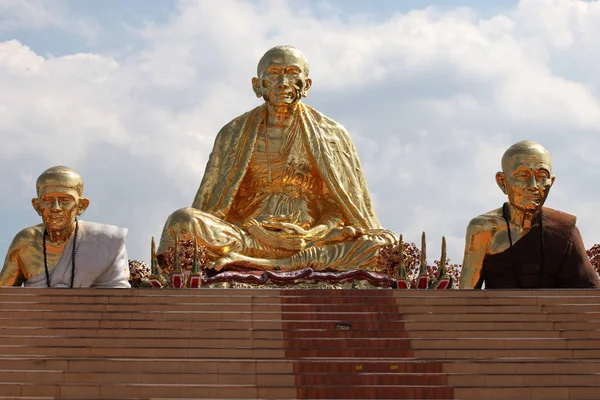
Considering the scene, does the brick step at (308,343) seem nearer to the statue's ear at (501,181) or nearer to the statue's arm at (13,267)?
the statue's arm at (13,267)

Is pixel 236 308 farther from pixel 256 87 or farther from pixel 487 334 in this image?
pixel 256 87

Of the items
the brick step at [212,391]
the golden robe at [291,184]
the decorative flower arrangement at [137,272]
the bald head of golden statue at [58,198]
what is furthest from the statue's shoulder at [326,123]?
the brick step at [212,391]

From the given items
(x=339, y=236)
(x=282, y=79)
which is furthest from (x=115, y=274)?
(x=282, y=79)

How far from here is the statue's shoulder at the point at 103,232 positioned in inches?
530

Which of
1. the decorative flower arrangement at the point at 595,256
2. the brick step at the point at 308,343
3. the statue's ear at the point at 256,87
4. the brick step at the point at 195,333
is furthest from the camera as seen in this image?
the statue's ear at the point at 256,87

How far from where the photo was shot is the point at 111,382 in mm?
10508

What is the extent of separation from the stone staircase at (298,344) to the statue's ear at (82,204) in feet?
4.79

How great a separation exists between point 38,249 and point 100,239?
56 cm

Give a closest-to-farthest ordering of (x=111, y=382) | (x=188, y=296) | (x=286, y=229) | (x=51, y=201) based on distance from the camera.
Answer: (x=111, y=382)
(x=188, y=296)
(x=51, y=201)
(x=286, y=229)

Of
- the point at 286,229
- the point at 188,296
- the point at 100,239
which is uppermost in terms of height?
the point at 286,229

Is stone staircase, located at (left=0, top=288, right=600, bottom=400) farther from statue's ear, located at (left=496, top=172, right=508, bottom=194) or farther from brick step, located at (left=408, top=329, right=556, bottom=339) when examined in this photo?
statue's ear, located at (left=496, top=172, right=508, bottom=194)

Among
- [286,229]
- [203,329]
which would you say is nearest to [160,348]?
[203,329]

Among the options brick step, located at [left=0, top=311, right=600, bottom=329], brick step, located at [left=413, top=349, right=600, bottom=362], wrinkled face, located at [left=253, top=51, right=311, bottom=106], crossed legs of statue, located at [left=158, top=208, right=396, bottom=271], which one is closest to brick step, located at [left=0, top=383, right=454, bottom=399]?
brick step, located at [left=413, top=349, right=600, bottom=362]

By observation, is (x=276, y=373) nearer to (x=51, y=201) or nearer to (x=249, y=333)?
(x=249, y=333)
